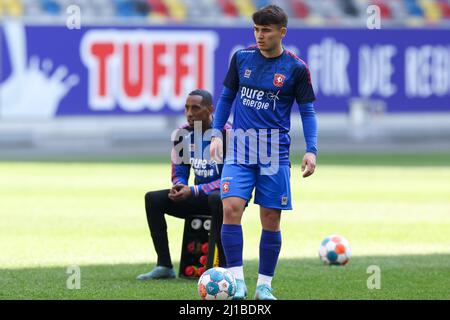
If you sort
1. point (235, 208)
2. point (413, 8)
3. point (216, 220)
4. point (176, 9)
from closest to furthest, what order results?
point (235, 208) → point (216, 220) → point (176, 9) → point (413, 8)

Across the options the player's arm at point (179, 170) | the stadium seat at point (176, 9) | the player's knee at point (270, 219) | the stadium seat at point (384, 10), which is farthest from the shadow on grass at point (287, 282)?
the stadium seat at point (384, 10)

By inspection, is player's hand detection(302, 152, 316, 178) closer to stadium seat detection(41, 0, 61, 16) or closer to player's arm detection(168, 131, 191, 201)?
player's arm detection(168, 131, 191, 201)

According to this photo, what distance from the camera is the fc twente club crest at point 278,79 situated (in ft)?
28.3

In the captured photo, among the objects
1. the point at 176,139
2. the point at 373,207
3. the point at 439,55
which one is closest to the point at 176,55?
the point at 439,55

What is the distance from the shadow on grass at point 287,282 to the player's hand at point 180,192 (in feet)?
2.26

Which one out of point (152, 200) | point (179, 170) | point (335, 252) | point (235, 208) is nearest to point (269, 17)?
point (235, 208)

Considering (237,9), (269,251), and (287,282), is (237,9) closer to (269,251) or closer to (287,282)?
(287,282)

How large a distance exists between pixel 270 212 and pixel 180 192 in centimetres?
126

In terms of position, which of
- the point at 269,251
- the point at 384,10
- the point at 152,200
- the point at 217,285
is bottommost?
the point at 217,285

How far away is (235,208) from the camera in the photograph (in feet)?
28.1

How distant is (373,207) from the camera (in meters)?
17.2

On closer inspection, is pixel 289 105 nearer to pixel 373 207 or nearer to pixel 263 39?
pixel 263 39

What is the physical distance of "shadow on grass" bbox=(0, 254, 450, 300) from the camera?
8938mm
